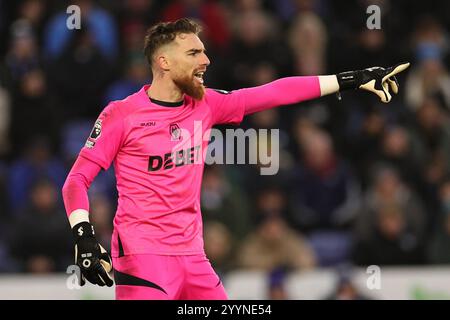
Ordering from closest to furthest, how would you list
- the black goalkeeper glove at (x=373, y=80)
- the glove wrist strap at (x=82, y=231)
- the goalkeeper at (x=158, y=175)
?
the glove wrist strap at (x=82, y=231)
the goalkeeper at (x=158, y=175)
the black goalkeeper glove at (x=373, y=80)

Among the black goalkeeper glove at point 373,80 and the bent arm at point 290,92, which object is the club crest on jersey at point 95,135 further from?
the black goalkeeper glove at point 373,80

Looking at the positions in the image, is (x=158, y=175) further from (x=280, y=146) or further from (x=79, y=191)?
(x=280, y=146)

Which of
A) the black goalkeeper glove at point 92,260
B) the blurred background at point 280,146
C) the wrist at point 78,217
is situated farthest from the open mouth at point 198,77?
the blurred background at point 280,146

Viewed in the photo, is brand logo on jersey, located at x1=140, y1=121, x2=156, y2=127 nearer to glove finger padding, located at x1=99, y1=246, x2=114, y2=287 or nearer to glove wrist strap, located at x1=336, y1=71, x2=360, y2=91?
glove finger padding, located at x1=99, y1=246, x2=114, y2=287

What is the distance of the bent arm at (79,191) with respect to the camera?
6348 mm

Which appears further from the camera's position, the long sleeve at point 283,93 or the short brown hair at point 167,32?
the long sleeve at point 283,93

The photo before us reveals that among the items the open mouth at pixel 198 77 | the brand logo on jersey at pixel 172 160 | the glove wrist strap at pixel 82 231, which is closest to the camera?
the glove wrist strap at pixel 82 231

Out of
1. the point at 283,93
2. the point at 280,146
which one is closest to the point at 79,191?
the point at 283,93

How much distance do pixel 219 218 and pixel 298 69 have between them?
7.97ft

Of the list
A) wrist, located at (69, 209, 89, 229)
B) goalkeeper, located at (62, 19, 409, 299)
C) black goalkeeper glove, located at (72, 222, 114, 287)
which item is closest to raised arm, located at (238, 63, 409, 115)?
goalkeeper, located at (62, 19, 409, 299)

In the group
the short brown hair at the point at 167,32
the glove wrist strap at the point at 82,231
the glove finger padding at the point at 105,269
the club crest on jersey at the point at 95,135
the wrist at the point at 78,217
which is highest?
the short brown hair at the point at 167,32

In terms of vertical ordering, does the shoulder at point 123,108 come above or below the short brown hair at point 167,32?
below
